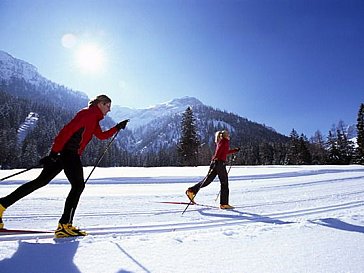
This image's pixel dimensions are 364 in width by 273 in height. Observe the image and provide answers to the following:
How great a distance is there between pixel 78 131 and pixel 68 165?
0.47 m

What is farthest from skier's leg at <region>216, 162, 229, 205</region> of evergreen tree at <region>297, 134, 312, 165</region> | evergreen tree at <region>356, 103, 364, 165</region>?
evergreen tree at <region>297, 134, 312, 165</region>

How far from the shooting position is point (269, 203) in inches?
274

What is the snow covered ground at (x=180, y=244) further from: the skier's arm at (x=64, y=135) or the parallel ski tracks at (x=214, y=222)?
the skier's arm at (x=64, y=135)

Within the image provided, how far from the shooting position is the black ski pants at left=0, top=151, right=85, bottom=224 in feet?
11.3

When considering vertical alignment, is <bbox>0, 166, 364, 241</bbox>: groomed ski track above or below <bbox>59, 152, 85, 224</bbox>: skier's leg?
below

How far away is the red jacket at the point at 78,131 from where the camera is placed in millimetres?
3471

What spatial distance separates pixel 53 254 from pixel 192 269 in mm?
1325

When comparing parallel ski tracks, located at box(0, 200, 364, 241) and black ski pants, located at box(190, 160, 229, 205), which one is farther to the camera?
black ski pants, located at box(190, 160, 229, 205)

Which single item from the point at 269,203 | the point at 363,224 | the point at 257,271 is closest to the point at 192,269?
the point at 257,271

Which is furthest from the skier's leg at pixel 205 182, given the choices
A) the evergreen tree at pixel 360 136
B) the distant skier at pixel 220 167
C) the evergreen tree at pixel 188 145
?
the evergreen tree at pixel 360 136

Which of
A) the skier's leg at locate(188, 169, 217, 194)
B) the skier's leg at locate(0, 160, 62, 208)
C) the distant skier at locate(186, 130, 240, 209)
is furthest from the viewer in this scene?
the skier's leg at locate(188, 169, 217, 194)

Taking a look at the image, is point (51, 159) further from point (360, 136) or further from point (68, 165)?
point (360, 136)

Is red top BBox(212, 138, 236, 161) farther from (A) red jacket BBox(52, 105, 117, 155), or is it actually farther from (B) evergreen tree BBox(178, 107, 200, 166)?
(B) evergreen tree BBox(178, 107, 200, 166)

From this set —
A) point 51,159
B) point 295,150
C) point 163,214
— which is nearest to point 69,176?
point 51,159
